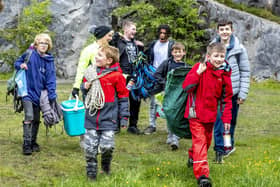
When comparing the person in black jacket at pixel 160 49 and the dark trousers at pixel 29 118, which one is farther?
the person in black jacket at pixel 160 49

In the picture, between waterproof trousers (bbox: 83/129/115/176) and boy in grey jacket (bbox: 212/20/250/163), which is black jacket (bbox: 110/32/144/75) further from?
waterproof trousers (bbox: 83/129/115/176)

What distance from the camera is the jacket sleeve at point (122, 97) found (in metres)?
5.30

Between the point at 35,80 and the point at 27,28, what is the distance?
14471 mm

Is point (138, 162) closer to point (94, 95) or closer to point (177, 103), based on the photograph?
point (177, 103)

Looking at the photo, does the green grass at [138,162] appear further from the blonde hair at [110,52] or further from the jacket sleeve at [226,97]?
the blonde hair at [110,52]

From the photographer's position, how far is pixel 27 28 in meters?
20.3

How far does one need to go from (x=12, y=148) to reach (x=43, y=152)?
1.60 ft

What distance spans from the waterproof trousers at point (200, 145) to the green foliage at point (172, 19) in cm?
1416

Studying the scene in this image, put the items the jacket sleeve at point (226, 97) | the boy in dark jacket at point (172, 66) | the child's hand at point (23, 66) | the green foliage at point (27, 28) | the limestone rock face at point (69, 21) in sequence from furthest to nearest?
Result: the limestone rock face at point (69, 21)
the green foliage at point (27, 28)
the boy in dark jacket at point (172, 66)
the child's hand at point (23, 66)
the jacket sleeve at point (226, 97)

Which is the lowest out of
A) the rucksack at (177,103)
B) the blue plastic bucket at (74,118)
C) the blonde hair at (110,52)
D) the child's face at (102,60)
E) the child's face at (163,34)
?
the blue plastic bucket at (74,118)

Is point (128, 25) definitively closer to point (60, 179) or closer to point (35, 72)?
point (35, 72)

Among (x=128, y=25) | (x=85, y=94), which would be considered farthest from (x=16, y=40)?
(x=85, y=94)

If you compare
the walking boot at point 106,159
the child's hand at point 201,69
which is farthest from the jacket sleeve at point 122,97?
the child's hand at point 201,69

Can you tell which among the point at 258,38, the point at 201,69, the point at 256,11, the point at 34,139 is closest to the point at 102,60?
the point at 201,69
